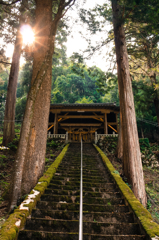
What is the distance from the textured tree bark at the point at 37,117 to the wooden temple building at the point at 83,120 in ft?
Result: 28.3

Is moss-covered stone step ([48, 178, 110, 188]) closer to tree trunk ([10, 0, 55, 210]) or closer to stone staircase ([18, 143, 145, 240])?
stone staircase ([18, 143, 145, 240])

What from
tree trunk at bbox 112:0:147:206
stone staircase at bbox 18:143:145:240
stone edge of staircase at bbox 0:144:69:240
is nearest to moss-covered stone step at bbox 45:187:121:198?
stone staircase at bbox 18:143:145:240

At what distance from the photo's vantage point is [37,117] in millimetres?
4469

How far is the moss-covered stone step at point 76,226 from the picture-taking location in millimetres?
2691

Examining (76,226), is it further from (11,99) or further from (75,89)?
(75,89)

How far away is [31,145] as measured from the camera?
4191mm

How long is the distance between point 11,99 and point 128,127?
7.63m

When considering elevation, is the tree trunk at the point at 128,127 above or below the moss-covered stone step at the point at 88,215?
above

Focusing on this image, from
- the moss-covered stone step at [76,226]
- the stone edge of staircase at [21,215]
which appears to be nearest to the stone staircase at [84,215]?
the moss-covered stone step at [76,226]

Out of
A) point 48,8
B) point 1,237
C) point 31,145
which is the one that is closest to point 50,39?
point 48,8

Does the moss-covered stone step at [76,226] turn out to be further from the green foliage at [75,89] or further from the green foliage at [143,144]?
the green foliage at [75,89]

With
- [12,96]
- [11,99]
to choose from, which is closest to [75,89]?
[12,96]

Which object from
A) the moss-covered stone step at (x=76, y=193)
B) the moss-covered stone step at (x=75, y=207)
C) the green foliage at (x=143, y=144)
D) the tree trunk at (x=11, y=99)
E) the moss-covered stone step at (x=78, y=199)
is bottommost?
the moss-covered stone step at (x=75, y=207)

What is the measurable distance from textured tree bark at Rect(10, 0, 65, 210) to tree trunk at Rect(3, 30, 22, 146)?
4977 mm
